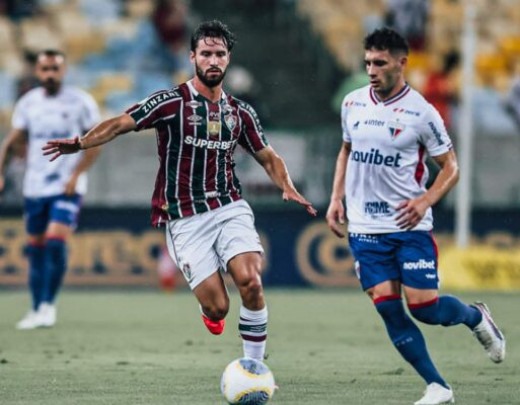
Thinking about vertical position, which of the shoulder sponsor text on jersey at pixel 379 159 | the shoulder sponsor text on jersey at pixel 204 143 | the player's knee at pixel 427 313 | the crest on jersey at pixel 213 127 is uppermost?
the crest on jersey at pixel 213 127

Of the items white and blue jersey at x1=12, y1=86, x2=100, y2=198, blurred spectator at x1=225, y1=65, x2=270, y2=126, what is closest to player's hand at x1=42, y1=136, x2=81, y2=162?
white and blue jersey at x1=12, y1=86, x2=100, y2=198

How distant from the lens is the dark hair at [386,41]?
26.2 feet

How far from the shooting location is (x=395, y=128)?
26.6 ft

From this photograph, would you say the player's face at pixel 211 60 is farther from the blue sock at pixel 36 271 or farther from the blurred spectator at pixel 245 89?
the blurred spectator at pixel 245 89

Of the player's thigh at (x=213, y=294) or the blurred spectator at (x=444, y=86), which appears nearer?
the player's thigh at (x=213, y=294)

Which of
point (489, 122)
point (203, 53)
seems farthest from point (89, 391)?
point (489, 122)

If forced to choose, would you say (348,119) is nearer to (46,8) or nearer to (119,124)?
(119,124)

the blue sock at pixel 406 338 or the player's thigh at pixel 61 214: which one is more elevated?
the blue sock at pixel 406 338

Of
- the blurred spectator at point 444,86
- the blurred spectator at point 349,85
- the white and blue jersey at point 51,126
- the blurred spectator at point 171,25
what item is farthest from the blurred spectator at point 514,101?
the white and blue jersey at point 51,126

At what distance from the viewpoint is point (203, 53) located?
8.28m

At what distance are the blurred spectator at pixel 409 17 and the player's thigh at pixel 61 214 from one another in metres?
9.37

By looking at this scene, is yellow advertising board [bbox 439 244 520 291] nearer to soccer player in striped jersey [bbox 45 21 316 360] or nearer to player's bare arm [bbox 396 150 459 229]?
soccer player in striped jersey [bbox 45 21 316 360]

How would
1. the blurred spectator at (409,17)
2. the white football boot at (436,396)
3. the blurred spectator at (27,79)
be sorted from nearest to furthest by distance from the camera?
the white football boot at (436,396) → the blurred spectator at (27,79) → the blurred spectator at (409,17)

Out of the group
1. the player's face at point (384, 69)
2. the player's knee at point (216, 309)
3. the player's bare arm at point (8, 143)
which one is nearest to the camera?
the player's face at point (384, 69)
